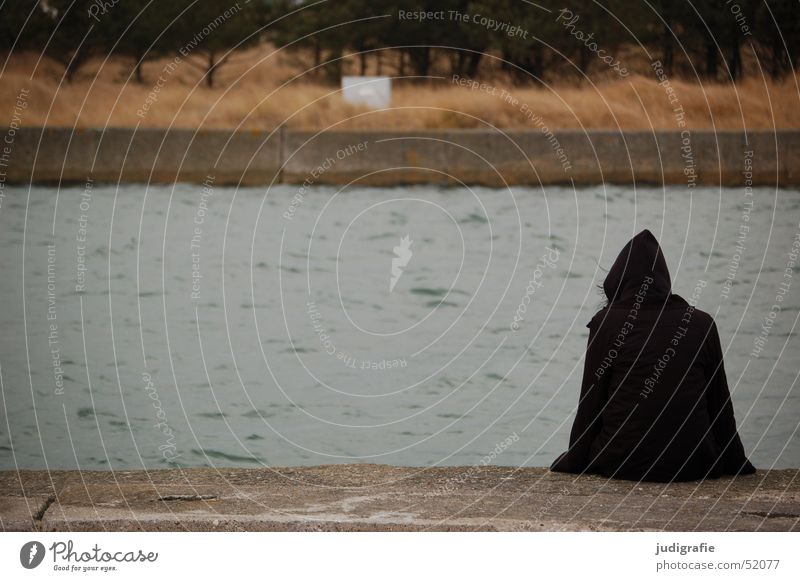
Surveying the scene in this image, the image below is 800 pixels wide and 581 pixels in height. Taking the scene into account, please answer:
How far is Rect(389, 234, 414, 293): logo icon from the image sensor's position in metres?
20.3

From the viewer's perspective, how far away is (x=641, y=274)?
4.87m

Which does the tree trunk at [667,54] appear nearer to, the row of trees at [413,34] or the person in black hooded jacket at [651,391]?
the row of trees at [413,34]

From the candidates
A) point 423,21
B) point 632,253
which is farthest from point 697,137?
point 632,253

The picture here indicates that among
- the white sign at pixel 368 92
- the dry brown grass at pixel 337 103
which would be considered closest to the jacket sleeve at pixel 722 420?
the dry brown grass at pixel 337 103

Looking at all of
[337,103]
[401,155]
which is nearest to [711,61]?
[401,155]

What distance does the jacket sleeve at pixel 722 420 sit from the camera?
483 cm

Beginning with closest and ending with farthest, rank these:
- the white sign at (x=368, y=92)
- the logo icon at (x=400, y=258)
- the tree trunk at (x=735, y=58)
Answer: the tree trunk at (x=735, y=58), the logo icon at (x=400, y=258), the white sign at (x=368, y=92)

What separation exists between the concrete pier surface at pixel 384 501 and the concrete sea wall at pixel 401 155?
18051 millimetres

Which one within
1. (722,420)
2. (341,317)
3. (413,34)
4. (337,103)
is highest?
(413,34)

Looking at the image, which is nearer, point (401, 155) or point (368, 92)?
point (401, 155)

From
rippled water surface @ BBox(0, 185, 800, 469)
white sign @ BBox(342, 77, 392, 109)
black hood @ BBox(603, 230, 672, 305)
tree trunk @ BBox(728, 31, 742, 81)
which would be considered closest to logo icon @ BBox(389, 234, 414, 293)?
rippled water surface @ BBox(0, 185, 800, 469)

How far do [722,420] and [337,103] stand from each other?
21.8 m
